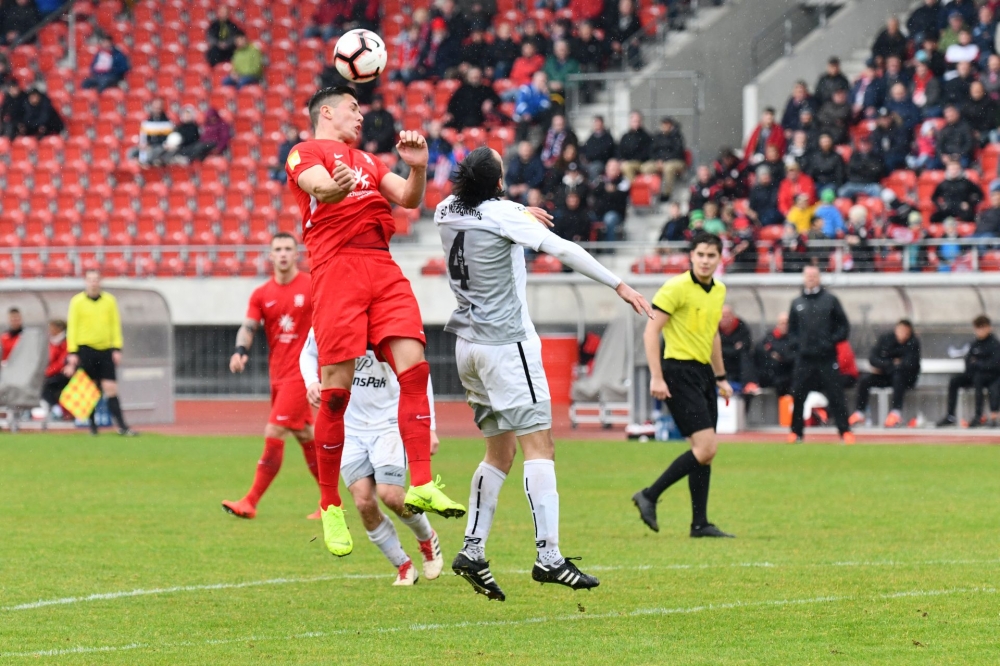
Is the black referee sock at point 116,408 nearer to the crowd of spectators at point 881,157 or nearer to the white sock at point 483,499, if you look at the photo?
the crowd of spectators at point 881,157

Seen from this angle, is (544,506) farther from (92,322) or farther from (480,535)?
(92,322)

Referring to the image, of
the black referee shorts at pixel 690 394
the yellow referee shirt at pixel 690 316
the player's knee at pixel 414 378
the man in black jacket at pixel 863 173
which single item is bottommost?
the black referee shorts at pixel 690 394

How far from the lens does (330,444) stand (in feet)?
26.6

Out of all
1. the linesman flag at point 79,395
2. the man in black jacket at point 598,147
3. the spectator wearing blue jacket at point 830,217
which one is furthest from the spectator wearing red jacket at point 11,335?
the spectator wearing blue jacket at point 830,217

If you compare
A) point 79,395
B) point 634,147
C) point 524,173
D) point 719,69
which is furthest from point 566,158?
point 79,395

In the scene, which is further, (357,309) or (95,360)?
(95,360)

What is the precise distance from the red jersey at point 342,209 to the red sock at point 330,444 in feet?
2.34

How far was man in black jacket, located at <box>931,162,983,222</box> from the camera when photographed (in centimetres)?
2280

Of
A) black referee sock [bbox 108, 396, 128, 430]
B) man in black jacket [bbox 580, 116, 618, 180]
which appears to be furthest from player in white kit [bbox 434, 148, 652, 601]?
man in black jacket [bbox 580, 116, 618, 180]

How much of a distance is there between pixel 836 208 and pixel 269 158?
1252 cm

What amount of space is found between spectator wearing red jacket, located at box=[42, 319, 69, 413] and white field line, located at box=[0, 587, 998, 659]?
56.1ft

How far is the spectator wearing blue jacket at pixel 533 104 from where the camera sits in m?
28.6

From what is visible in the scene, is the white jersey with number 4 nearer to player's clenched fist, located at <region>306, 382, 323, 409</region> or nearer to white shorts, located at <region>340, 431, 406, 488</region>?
white shorts, located at <region>340, 431, 406, 488</region>

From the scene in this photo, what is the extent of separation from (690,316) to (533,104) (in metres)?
18.2
